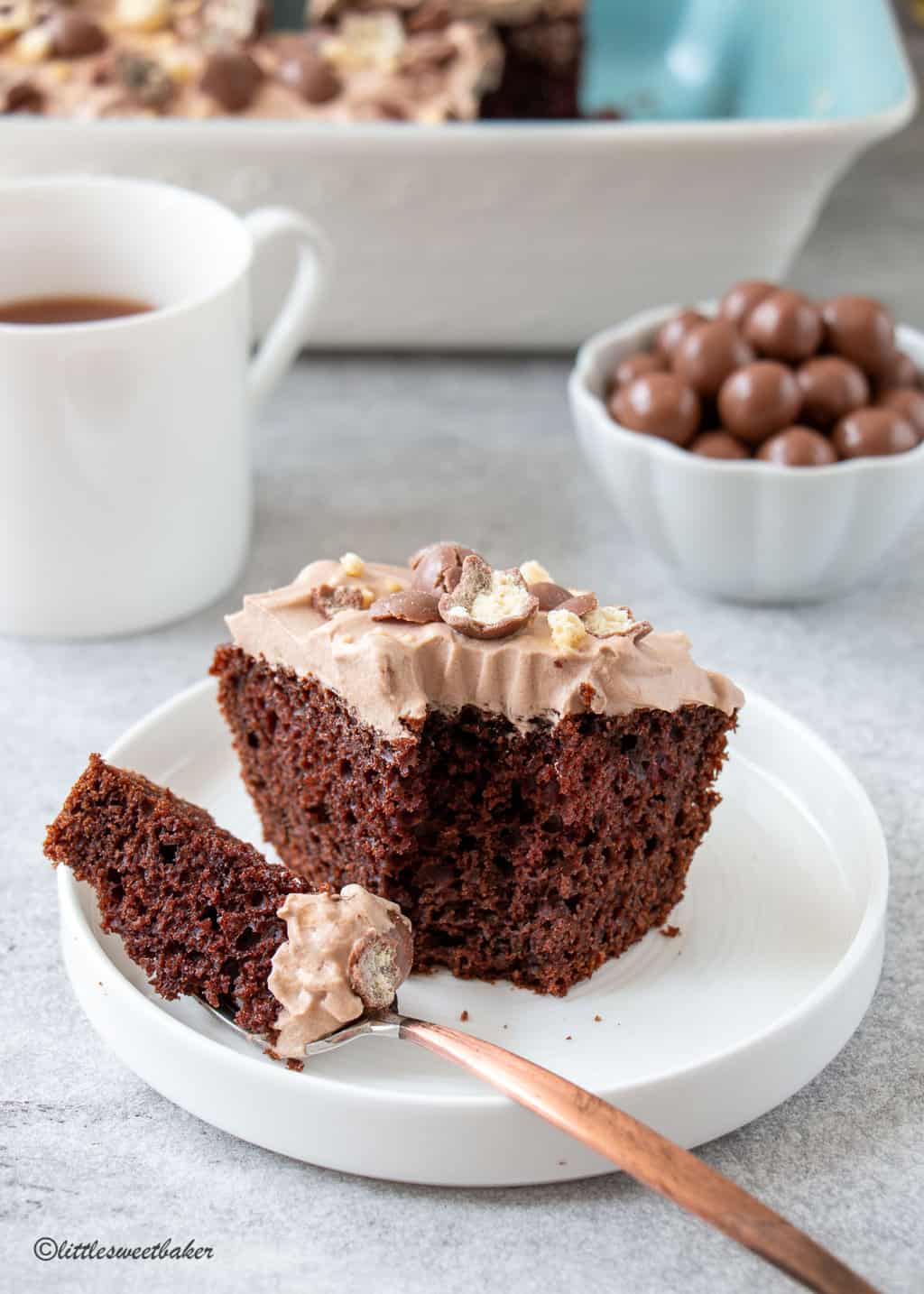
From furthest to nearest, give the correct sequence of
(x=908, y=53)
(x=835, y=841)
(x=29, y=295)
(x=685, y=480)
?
1. (x=908, y=53)
2. (x=29, y=295)
3. (x=685, y=480)
4. (x=835, y=841)

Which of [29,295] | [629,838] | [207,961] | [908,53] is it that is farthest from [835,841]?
[908,53]

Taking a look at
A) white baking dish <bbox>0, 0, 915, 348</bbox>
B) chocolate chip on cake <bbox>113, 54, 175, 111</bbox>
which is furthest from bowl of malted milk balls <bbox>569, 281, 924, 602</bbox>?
chocolate chip on cake <bbox>113, 54, 175, 111</bbox>

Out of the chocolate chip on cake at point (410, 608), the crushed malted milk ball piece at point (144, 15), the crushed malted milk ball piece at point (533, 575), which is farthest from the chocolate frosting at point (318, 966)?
the crushed malted milk ball piece at point (144, 15)

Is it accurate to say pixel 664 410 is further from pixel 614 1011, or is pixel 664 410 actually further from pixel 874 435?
pixel 614 1011

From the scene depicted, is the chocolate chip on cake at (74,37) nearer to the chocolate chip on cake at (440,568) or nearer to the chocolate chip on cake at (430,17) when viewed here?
the chocolate chip on cake at (430,17)

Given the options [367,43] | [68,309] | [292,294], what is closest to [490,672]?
[68,309]

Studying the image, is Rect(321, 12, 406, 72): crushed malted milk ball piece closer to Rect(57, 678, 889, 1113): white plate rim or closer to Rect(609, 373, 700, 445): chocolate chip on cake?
Rect(609, 373, 700, 445): chocolate chip on cake

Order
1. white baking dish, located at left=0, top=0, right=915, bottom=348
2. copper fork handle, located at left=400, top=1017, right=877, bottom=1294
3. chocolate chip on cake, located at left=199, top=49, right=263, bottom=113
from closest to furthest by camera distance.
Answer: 1. copper fork handle, located at left=400, top=1017, right=877, bottom=1294
2. white baking dish, located at left=0, top=0, right=915, bottom=348
3. chocolate chip on cake, located at left=199, top=49, right=263, bottom=113

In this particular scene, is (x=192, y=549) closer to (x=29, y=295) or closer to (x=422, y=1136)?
(x=29, y=295)
